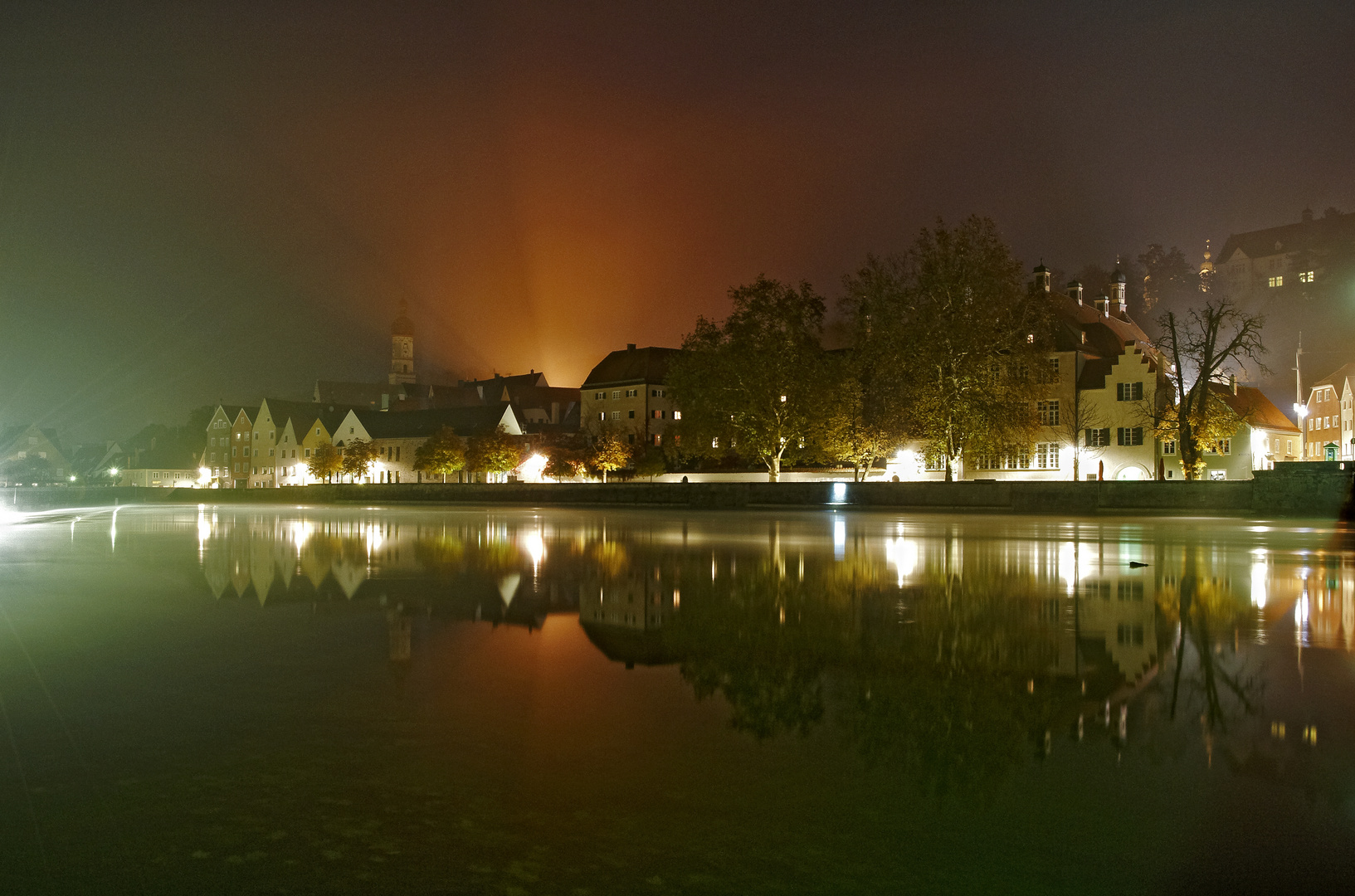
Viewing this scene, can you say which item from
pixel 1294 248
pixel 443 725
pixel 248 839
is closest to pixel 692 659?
pixel 443 725

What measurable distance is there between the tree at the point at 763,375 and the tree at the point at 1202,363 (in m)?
20.7

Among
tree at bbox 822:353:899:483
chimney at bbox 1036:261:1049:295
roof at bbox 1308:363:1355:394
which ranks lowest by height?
tree at bbox 822:353:899:483

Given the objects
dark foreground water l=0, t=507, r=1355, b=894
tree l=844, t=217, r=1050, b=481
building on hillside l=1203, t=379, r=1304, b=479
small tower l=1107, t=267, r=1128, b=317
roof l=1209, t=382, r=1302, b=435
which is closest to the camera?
dark foreground water l=0, t=507, r=1355, b=894

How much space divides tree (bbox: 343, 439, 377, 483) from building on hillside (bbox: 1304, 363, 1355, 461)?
92.9 metres

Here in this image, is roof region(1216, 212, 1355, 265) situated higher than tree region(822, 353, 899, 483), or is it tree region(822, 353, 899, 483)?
roof region(1216, 212, 1355, 265)

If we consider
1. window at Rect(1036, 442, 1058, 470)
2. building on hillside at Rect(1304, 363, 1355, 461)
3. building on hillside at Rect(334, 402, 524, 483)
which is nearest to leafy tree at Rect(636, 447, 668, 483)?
building on hillside at Rect(334, 402, 524, 483)

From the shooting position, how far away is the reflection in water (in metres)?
7.24

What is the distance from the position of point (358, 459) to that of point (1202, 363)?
88403 millimetres

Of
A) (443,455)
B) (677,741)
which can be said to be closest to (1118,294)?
(443,455)

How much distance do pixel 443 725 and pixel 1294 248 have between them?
6280 inches

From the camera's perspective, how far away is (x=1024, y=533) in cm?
3266

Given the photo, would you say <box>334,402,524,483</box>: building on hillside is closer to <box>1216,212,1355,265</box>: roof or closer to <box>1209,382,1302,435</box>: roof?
<box>1209,382,1302,435</box>: roof

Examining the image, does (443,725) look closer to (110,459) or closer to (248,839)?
(248,839)

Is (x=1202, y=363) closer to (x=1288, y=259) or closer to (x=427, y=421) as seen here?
(x=427, y=421)
